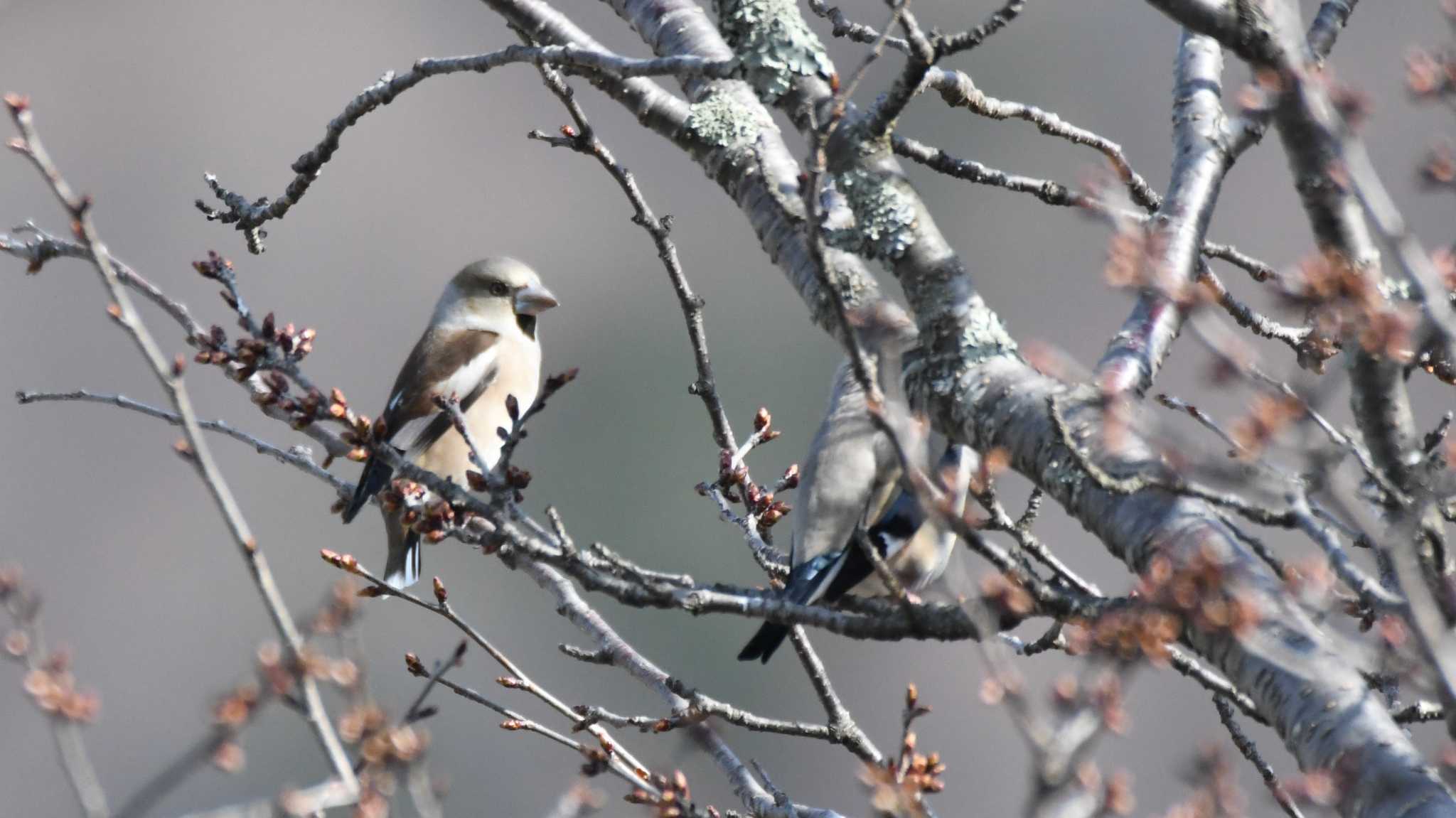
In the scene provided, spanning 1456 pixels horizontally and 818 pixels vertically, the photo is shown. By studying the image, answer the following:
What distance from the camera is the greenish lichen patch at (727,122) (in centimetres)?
330

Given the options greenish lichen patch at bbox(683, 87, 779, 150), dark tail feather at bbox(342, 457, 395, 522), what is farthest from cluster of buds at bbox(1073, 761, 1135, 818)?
dark tail feather at bbox(342, 457, 395, 522)

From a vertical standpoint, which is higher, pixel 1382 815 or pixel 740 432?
pixel 740 432

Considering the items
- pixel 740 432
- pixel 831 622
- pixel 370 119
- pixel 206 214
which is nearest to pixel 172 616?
pixel 740 432

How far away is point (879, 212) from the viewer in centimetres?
278

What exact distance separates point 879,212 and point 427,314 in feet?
89.0

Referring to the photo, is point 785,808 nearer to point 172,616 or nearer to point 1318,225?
point 1318,225

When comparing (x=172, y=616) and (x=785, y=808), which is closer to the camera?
(x=785, y=808)

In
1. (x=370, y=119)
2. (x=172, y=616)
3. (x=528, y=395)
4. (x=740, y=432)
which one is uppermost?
(x=370, y=119)

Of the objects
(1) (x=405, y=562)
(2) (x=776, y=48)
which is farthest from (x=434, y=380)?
(2) (x=776, y=48)

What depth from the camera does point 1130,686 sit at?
2168mm

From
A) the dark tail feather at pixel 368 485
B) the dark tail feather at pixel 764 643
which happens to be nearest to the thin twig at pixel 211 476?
the dark tail feather at pixel 764 643

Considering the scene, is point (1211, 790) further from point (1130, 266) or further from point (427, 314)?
point (427, 314)

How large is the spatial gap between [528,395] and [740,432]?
76.6 ft

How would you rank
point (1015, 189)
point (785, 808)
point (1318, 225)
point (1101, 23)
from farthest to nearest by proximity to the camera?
point (1101, 23) < point (1015, 189) < point (785, 808) < point (1318, 225)
